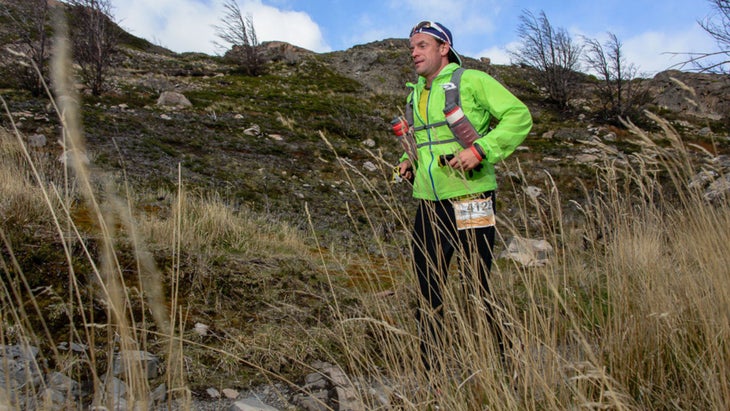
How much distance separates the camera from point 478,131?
2270mm

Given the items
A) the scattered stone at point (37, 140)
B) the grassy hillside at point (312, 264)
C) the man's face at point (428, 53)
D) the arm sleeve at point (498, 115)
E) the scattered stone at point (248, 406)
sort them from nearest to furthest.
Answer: the grassy hillside at point (312, 264)
the scattered stone at point (248, 406)
the arm sleeve at point (498, 115)
the man's face at point (428, 53)
the scattered stone at point (37, 140)

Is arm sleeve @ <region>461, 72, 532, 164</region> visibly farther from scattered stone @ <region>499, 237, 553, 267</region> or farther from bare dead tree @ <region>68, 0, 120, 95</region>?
bare dead tree @ <region>68, 0, 120, 95</region>

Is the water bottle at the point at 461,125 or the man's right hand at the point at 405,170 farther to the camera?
the man's right hand at the point at 405,170

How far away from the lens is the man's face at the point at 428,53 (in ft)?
7.66

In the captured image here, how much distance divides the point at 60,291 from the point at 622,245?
295 centimetres

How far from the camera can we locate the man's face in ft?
7.66

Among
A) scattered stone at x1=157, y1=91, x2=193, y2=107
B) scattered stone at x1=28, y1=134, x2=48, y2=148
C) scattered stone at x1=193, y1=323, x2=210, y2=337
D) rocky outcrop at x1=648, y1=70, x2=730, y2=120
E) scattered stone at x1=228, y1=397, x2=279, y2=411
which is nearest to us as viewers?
scattered stone at x1=228, y1=397, x2=279, y2=411

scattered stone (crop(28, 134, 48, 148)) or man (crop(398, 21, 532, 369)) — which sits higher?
scattered stone (crop(28, 134, 48, 148))

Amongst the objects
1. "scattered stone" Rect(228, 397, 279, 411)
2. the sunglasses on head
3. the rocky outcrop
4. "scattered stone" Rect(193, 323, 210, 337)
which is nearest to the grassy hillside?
"scattered stone" Rect(193, 323, 210, 337)

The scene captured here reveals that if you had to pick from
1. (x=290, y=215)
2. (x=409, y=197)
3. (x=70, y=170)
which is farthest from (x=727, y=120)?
(x=70, y=170)

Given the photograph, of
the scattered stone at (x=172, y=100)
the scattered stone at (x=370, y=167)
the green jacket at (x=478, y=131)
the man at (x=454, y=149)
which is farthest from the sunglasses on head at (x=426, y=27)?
the scattered stone at (x=172, y=100)

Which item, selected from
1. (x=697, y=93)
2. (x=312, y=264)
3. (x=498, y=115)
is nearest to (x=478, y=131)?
(x=498, y=115)

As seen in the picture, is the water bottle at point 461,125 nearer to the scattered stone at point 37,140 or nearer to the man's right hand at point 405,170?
the man's right hand at point 405,170

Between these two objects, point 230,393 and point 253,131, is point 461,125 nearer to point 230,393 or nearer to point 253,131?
point 230,393
